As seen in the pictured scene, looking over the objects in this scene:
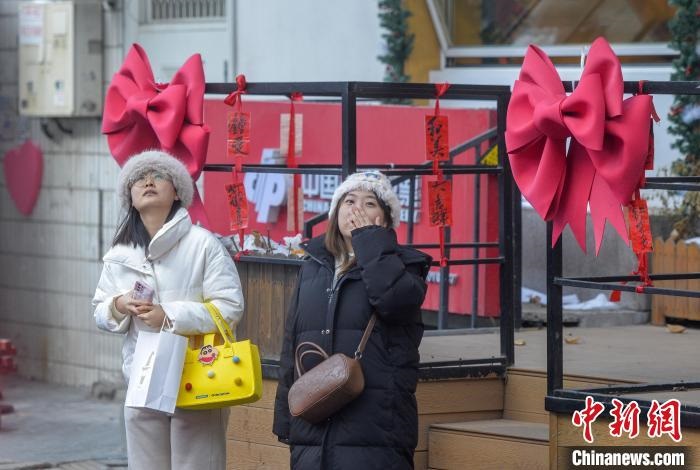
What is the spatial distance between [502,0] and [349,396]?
6.26 metres

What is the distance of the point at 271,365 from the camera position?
22.4ft

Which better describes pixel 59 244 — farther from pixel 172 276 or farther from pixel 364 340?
pixel 364 340

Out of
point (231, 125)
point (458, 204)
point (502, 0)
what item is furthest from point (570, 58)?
point (231, 125)

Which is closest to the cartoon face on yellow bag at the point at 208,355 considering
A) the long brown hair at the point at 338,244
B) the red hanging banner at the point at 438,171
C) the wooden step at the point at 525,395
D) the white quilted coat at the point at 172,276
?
the white quilted coat at the point at 172,276

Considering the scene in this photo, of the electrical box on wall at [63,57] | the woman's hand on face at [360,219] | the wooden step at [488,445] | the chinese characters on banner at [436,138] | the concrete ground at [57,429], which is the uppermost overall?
the electrical box on wall at [63,57]

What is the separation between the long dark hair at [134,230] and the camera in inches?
228

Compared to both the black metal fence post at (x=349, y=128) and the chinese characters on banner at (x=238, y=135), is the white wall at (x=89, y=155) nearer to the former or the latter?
the chinese characters on banner at (x=238, y=135)

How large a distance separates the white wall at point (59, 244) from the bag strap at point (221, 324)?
19.5 ft

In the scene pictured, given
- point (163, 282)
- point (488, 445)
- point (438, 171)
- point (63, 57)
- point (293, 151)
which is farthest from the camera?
point (63, 57)

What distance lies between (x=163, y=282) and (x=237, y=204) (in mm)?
1247

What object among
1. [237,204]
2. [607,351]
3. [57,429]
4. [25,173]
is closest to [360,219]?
[237,204]

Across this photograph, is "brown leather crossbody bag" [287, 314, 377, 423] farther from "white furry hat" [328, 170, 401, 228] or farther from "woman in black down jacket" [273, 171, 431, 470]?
"white furry hat" [328, 170, 401, 228]

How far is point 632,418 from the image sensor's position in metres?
5.57

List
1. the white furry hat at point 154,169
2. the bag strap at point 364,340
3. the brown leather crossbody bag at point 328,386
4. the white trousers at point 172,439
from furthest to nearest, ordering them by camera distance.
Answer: the white furry hat at point 154,169, the white trousers at point 172,439, the bag strap at point 364,340, the brown leather crossbody bag at point 328,386
